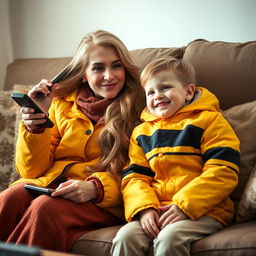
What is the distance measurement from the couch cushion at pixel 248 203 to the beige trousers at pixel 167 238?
0.08 m

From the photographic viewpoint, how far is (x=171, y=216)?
150 cm

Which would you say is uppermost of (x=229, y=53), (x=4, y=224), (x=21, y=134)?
(x=229, y=53)

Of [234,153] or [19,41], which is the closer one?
[234,153]

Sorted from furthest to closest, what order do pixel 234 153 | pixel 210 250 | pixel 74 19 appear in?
pixel 74 19 → pixel 234 153 → pixel 210 250

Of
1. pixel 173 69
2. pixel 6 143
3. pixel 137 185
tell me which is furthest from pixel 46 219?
pixel 6 143

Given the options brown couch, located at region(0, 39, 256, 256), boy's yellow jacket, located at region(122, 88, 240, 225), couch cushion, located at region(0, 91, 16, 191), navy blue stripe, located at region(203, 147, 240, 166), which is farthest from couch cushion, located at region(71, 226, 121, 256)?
couch cushion, located at region(0, 91, 16, 191)

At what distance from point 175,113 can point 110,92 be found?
36 centimetres

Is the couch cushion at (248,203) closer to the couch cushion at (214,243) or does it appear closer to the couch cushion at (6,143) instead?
the couch cushion at (214,243)

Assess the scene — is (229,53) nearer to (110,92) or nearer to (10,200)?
(110,92)

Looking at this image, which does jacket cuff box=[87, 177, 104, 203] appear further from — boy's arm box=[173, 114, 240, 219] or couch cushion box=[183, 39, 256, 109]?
couch cushion box=[183, 39, 256, 109]

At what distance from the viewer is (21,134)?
6.01 feet

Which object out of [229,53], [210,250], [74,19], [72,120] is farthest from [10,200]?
[74,19]

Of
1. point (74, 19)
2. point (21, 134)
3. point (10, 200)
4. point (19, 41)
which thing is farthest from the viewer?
point (19, 41)

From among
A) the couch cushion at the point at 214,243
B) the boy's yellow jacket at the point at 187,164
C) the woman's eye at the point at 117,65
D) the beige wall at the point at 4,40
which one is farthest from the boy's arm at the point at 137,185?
the beige wall at the point at 4,40
